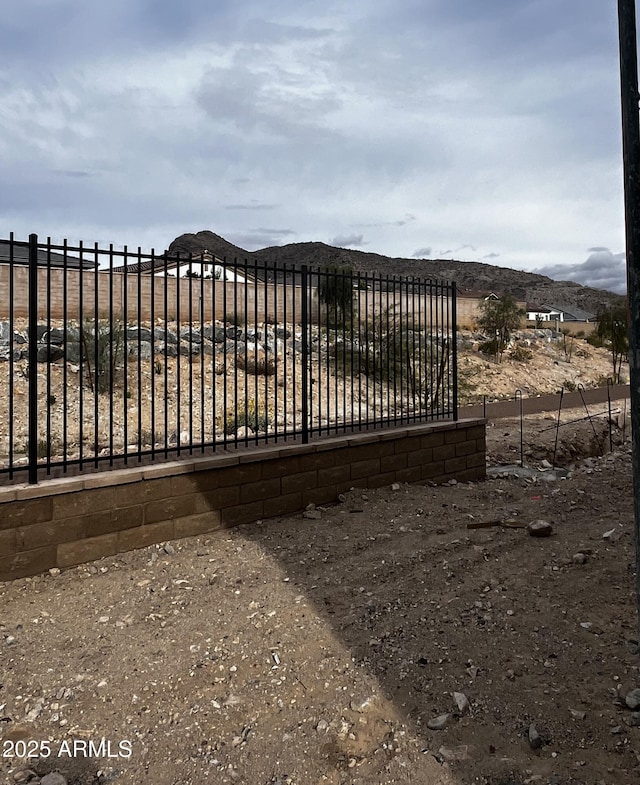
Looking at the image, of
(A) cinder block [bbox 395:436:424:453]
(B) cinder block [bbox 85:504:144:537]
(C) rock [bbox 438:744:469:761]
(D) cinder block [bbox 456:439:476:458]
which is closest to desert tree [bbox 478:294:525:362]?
(D) cinder block [bbox 456:439:476:458]

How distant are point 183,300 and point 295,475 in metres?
18.2

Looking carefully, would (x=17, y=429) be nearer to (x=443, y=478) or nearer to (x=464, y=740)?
(x=443, y=478)

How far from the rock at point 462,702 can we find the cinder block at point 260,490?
11.2 ft

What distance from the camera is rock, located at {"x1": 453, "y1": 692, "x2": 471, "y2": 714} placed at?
3.30 m

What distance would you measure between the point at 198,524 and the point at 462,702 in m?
3.37

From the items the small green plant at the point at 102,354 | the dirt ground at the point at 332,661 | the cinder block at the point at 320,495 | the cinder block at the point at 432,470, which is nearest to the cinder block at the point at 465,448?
the cinder block at the point at 432,470

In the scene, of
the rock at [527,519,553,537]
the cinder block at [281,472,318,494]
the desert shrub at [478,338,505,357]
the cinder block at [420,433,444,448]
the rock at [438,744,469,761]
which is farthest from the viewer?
the desert shrub at [478,338,505,357]

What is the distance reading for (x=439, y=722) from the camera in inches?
126

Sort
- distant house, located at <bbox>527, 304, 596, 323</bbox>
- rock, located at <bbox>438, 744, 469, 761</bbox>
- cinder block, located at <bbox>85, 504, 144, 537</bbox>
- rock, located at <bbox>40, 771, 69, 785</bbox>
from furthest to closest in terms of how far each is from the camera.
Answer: distant house, located at <bbox>527, 304, 596, 323</bbox> < cinder block, located at <bbox>85, 504, 144, 537</bbox> < rock, located at <bbox>438, 744, 469, 761</bbox> < rock, located at <bbox>40, 771, 69, 785</bbox>

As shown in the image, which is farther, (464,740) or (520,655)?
(520,655)

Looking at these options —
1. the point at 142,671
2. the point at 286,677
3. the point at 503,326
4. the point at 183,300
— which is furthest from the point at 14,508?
the point at 503,326

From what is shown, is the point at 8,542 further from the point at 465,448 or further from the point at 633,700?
the point at 465,448

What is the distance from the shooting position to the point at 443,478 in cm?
870

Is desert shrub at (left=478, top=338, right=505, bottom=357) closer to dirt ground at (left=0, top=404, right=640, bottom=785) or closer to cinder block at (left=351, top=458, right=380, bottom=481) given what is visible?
cinder block at (left=351, top=458, right=380, bottom=481)
